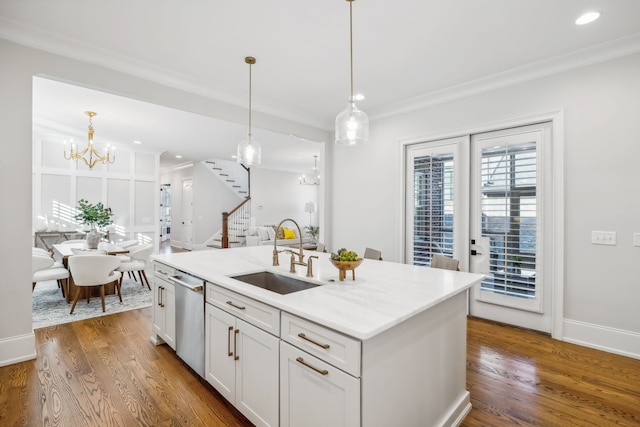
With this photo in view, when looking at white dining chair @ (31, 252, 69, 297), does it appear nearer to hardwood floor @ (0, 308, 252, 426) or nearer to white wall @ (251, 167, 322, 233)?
hardwood floor @ (0, 308, 252, 426)

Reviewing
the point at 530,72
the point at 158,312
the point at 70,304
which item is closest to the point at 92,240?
the point at 70,304

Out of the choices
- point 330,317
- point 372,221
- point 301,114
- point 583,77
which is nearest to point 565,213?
point 583,77

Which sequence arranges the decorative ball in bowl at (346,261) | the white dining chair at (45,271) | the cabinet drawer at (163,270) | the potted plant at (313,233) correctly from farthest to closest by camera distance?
the potted plant at (313,233) → the white dining chair at (45,271) → the cabinet drawer at (163,270) → the decorative ball in bowl at (346,261)

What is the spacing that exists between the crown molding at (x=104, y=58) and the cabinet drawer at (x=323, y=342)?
3.09m

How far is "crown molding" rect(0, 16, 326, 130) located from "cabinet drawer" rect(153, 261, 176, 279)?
2011 mm

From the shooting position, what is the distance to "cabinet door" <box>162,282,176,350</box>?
8.64 feet

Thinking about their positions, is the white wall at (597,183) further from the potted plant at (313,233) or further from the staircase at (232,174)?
the staircase at (232,174)

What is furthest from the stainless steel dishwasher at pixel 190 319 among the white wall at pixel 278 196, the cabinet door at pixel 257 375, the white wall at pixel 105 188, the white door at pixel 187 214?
the white door at pixel 187 214

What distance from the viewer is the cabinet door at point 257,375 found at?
163 cm

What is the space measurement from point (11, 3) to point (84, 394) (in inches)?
116

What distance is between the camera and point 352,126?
2.29 meters

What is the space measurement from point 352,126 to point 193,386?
2.29 metres

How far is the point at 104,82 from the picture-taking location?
3.03 metres

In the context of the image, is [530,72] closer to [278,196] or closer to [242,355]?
[242,355]
